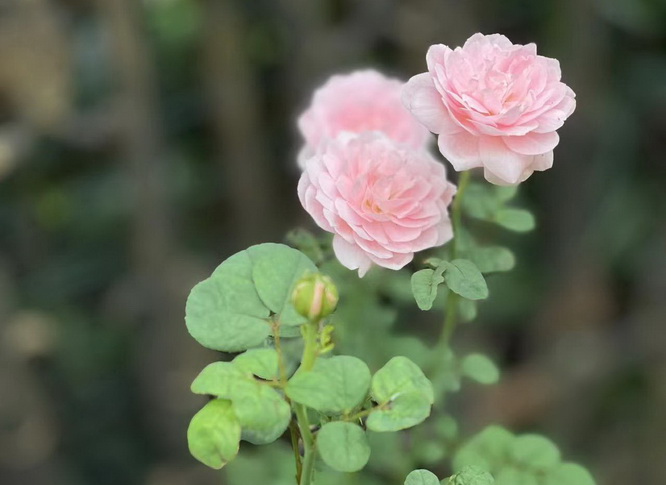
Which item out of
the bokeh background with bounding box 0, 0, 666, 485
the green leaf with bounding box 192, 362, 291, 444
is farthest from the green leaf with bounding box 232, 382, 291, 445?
the bokeh background with bounding box 0, 0, 666, 485

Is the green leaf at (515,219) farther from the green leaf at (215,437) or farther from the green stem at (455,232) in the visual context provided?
the green leaf at (215,437)

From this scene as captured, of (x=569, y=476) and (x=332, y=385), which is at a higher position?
(x=332, y=385)

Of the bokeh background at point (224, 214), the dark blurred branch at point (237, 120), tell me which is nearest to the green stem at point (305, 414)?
the bokeh background at point (224, 214)

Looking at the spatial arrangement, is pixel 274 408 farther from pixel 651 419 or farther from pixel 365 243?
pixel 651 419

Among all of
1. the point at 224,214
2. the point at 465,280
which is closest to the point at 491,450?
the point at 465,280

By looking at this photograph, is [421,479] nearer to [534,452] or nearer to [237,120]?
[534,452]

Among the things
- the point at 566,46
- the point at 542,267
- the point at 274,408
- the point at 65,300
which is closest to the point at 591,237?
the point at 542,267
